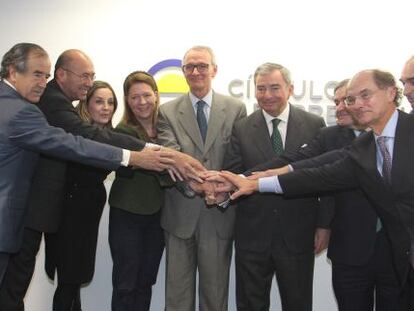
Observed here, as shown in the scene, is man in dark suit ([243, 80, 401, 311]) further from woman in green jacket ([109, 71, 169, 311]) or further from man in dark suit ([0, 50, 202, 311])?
woman in green jacket ([109, 71, 169, 311])

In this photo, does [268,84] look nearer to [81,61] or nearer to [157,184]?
[157,184]

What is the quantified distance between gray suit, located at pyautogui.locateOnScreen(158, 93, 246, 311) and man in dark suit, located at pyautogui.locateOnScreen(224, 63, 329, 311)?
4.1 inches

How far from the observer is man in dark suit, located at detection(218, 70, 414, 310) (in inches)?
89.8

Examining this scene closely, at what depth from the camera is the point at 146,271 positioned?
10.4 ft

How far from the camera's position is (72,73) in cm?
301

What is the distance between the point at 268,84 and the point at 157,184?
0.99 metres

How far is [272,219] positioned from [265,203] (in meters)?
0.11

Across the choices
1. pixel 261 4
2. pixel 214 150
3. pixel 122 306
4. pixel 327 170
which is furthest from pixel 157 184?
pixel 261 4

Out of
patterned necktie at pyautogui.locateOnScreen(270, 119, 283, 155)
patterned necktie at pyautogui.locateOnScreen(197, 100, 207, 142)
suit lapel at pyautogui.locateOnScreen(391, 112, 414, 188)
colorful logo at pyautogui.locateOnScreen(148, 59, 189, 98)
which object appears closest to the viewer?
suit lapel at pyautogui.locateOnScreen(391, 112, 414, 188)

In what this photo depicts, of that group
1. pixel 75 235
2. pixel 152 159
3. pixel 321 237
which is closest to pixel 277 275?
pixel 321 237

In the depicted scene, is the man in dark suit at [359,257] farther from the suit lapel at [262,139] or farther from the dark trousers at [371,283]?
the suit lapel at [262,139]

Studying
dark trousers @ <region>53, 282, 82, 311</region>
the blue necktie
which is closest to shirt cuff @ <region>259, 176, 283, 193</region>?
the blue necktie

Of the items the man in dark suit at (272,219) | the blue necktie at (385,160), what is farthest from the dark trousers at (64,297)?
the blue necktie at (385,160)

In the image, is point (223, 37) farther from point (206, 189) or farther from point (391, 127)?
point (391, 127)
